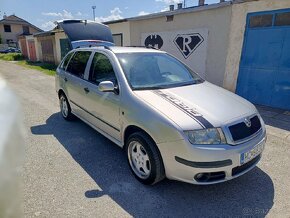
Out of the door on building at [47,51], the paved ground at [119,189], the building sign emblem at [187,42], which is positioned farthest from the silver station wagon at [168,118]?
the door on building at [47,51]

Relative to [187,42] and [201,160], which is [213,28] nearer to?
[187,42]

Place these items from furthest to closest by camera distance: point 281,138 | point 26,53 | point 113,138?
point 26,53 → point 281,138 → point 113,138

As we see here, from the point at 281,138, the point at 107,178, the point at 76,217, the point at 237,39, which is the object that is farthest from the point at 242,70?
the point at 76,217

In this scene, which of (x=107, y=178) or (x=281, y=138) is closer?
(x=107, y=178)

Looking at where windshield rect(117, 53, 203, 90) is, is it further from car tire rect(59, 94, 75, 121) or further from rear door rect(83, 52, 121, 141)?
car tire rect(59, 94, 75, 121)

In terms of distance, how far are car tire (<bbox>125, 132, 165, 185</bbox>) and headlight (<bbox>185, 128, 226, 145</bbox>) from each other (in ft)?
1.53

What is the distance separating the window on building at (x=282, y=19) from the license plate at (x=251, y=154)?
454cm

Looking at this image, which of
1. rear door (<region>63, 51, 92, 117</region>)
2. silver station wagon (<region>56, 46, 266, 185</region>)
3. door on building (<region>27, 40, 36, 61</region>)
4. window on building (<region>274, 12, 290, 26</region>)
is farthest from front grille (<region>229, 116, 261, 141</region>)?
door on building (<region>27, 40, 36, 61</region>)

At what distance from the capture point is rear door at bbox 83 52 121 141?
329cm

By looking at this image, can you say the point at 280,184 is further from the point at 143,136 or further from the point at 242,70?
the point at 242,70

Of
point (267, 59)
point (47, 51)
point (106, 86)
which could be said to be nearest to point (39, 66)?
point (47, 51)

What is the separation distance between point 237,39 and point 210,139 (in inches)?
214

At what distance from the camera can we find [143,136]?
2766 millimetres

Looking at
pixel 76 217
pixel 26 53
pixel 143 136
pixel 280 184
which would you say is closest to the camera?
pixel 76 217
